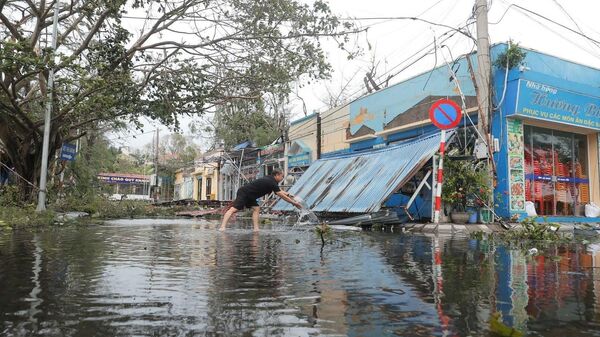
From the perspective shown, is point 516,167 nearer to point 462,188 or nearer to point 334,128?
point 462,188

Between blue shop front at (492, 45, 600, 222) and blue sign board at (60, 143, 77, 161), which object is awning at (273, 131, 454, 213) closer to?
blue shop front at (492, 45, 600, 222)

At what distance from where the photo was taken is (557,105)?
13305 millimetres

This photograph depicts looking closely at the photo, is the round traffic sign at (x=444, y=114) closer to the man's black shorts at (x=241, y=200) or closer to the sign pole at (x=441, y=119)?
the sign pole at (x=441, y=119)

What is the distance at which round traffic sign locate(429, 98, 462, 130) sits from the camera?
10.5m

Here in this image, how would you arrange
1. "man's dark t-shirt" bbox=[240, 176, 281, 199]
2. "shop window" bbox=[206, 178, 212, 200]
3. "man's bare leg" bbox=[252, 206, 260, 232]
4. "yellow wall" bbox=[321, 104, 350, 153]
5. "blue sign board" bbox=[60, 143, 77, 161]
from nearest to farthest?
"man's bare leg" bbox=[252, 206, 260, 232]
"man's dark t-shirt" bbox=[240, 176, 281, 199]
"blue sign board" bbox=[60, 143, 77, 161]
"yellow wall" bbox=[321, 104, 350, 153]
"shop window" bbox=[206, 178, 212, 200]

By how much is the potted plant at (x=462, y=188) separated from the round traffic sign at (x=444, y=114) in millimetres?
1348

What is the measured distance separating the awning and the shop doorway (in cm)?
373

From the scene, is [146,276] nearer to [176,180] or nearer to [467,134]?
[467,134]

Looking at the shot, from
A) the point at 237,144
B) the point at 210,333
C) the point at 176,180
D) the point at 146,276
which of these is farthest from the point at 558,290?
the point at 176,180

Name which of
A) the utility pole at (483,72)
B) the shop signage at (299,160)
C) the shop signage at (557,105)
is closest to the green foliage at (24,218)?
the utility pole at (483,72)

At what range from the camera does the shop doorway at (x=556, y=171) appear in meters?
13.8

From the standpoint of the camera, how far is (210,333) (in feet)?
8.09

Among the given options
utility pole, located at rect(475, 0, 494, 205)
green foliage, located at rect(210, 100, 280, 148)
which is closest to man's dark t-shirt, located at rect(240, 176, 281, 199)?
utility pole, located at rect(475, 0, 494, 205)

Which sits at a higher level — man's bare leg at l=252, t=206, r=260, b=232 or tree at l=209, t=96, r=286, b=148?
tree at l=209, t=96, r=286, b=148
